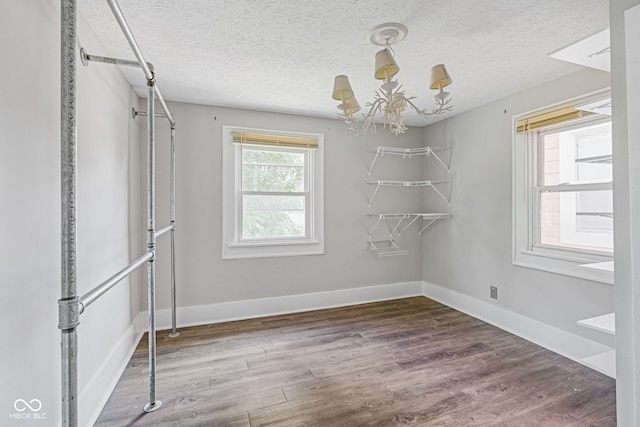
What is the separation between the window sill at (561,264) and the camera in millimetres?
2164

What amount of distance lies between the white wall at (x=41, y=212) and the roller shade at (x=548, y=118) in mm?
3267

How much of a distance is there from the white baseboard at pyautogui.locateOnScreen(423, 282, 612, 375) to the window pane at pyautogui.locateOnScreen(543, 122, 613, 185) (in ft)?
4.16

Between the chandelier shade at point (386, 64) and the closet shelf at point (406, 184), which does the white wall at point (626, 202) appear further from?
the closet shelf at point (406, 184)

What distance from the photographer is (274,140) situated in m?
3.22

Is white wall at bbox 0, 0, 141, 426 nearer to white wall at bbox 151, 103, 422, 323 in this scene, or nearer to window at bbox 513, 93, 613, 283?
white wall at bbox 151, 103, 422, 323

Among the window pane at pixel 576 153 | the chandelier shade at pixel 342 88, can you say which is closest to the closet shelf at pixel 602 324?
the window pane at pixel 576 153

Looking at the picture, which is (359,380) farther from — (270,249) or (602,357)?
(270,249)

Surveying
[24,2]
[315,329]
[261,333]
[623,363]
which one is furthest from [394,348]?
[24,2]

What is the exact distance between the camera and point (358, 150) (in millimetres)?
3643

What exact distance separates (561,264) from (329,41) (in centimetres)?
256

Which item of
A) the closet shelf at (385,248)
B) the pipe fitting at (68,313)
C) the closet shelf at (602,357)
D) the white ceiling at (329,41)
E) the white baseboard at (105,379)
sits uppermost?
the white ceiling at (329,41)

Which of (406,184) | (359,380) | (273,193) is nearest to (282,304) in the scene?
(273,193)

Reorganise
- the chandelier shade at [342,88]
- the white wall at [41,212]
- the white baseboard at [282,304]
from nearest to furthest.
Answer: the white wall at [41,212], the chandelier shade at [342,88], the white baseboard at [282,304]

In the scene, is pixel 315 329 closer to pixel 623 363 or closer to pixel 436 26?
pixel 623 363
